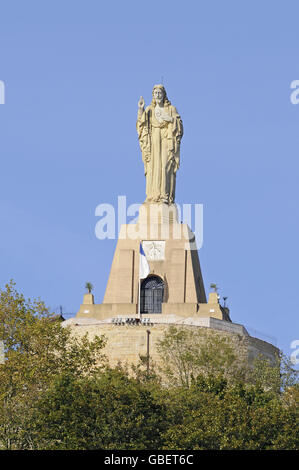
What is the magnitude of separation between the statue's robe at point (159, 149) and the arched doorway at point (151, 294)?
19.4ft

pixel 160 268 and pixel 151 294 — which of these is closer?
pixel 151 294

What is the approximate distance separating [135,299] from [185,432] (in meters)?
25.5

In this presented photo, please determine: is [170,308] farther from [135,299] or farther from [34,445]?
[34,445]

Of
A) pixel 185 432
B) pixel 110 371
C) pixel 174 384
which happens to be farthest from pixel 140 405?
pixel 174 384

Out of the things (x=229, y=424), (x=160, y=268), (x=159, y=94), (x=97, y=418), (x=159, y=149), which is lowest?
(x=229, y=424)

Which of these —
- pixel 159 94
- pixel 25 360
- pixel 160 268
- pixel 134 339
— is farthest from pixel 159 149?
pixel 25 360

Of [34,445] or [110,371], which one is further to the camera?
[110,371]

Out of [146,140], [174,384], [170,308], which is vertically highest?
[146,140]

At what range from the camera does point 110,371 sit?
75500mm

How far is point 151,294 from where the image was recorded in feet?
306

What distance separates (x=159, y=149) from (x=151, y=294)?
33.0 feet

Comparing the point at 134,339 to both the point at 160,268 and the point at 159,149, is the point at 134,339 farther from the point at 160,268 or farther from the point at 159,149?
the point at 159,149

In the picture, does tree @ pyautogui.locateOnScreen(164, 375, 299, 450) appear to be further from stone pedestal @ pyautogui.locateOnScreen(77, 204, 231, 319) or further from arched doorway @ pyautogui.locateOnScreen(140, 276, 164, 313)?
arched doorway @ pyautogui.locateOnScreen(140, 276, 164, 313)

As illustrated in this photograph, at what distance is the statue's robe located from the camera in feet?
317
